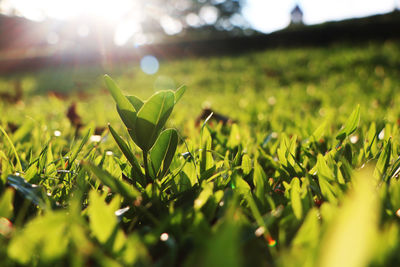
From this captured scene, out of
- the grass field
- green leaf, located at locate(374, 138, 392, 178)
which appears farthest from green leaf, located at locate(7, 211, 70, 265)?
green leaf, located at locate(374, 138, 392, 178)

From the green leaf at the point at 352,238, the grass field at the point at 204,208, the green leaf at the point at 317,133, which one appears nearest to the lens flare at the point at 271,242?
the grass field at the point at 204,208

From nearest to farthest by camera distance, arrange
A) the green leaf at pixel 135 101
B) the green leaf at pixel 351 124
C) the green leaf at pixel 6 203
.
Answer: the green leaf at pixel 6 203, the green leaf at pixel 135 101, the green leaf at pixel 351 124

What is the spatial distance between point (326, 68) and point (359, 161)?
5209 millimetres

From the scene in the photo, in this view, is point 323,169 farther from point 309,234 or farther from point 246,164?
point 309,234

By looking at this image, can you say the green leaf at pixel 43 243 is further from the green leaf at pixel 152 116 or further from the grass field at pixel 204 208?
the green leaf at pixel 152 116

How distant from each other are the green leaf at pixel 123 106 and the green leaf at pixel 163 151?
0.09 m

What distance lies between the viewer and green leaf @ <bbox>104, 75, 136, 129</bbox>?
2.38ft

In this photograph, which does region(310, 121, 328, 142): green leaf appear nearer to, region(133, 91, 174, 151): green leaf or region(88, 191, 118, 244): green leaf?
region(133, 91, 174, 151): green leaf

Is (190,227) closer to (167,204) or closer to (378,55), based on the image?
(167,204)

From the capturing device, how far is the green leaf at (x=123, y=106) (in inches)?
28.5

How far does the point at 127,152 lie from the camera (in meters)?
0.82

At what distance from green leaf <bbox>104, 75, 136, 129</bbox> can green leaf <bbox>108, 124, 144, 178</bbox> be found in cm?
4

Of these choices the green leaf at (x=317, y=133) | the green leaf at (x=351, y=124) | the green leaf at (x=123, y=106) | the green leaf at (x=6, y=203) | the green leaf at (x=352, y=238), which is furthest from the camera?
the green leaf at (x=317, y=133)

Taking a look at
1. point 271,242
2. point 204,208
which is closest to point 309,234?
point 271,242
